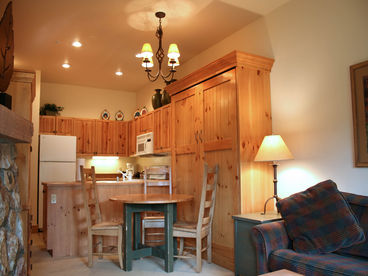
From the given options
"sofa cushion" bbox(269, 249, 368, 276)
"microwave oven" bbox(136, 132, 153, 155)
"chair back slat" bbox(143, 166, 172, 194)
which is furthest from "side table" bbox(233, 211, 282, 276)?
"microwave oven" bbox(136, 132, 153, 155)

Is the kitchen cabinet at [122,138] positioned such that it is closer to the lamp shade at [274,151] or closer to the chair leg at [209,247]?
the chair leg at [209,247]

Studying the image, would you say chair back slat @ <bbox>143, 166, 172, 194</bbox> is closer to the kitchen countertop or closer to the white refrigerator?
the kitchen countertop

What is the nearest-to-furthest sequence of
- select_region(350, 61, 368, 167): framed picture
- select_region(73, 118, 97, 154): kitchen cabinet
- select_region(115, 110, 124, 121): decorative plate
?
1. select_region(350, 61, 368, 167): framed picture
2. select_region(73, 118, 97, 154): kitchen cabinet
3. select_region(115, 110, 124, 121): decorative plate

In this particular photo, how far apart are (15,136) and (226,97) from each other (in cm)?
218

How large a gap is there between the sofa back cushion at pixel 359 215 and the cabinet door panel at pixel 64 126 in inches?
211

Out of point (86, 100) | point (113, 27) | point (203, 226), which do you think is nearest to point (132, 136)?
point (86, 100)

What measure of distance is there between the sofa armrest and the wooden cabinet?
2.22ft

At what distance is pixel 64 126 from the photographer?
635 cm

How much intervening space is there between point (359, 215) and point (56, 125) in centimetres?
556

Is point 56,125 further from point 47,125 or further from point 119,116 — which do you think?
point 119,116

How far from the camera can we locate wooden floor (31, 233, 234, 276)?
10.8 feet

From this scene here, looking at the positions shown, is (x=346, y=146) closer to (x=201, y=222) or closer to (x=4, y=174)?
(x=201, y=222)

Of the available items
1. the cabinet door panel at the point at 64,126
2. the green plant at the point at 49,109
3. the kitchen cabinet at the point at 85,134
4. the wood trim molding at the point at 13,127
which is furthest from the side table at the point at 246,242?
the green plant at the point at 49,109

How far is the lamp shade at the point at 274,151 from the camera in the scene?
292 centimetres
